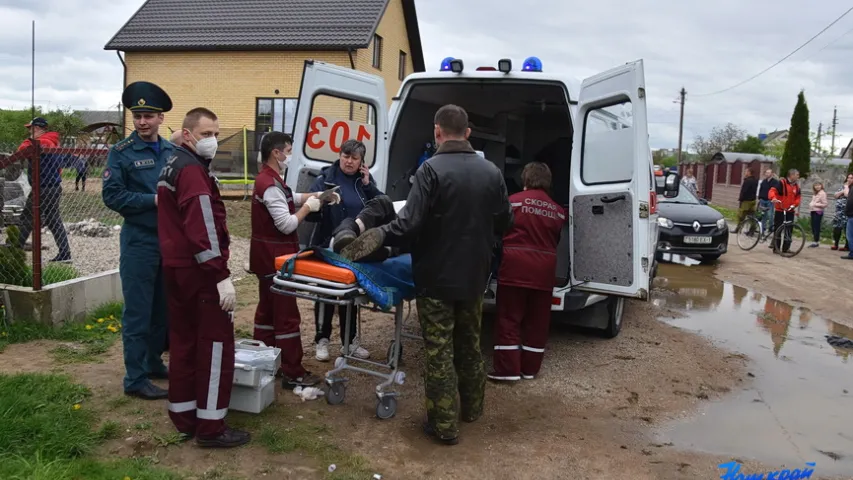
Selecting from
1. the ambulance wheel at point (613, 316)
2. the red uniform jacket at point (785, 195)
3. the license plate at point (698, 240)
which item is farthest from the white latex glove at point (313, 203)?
the red uniform jacket at point (785, 195)

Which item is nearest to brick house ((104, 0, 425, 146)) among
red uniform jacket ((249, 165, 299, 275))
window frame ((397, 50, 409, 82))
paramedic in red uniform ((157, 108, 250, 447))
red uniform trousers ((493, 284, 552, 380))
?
window frame ((397, 50, 409, 82))

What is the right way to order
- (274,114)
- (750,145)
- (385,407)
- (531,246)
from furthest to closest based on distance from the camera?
(750,145), (274,114), (531,246), (385,407)

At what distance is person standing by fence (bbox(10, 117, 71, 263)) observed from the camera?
5549mm

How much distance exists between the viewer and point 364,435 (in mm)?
3852

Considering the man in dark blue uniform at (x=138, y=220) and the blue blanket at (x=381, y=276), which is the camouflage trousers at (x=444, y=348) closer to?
the blue blanket at (x=381, y=276)

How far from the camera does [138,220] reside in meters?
4.19

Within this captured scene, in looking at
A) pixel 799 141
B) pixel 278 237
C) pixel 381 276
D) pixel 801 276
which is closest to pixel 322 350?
pixel 278 237

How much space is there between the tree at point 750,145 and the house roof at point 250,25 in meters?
42.8

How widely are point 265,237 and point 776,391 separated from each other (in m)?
4.08

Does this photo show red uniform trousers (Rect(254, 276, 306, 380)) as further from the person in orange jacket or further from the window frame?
the window frame

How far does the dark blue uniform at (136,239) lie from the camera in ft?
13.7

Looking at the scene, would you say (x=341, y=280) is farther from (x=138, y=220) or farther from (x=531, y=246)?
(x=531, y=246)

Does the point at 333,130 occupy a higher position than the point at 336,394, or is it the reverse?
the point at 333,130

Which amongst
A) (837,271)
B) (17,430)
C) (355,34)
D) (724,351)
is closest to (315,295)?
(17,430)
